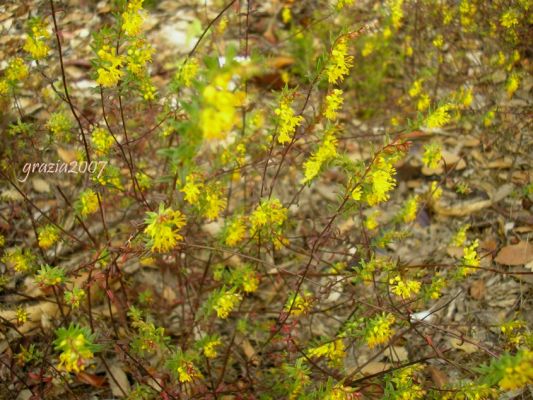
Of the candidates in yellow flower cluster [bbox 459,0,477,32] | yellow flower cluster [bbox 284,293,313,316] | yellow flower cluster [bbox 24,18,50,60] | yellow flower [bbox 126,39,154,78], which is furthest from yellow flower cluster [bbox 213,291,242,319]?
yellow flower cluster [bbox 459,0,477,32]

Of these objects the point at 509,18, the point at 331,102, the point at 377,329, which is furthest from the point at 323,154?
the point at 509,18

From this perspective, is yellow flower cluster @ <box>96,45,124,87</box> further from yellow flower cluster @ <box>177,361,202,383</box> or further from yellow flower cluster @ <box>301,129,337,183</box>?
yellow flower cluster @ <box>177,361,202,383</box>

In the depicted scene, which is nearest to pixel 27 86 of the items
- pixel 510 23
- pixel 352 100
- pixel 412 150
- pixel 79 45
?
pixel 79 45

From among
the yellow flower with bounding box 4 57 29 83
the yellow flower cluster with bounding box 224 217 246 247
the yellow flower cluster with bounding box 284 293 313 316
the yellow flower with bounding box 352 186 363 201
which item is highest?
the yellow flower with bounding box 4 57 29 83

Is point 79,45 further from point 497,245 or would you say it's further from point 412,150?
point 497,245

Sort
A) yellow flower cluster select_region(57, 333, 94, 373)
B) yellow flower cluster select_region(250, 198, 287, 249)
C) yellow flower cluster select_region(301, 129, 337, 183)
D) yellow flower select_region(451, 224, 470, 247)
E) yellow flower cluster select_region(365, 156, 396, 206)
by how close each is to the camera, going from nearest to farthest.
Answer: yellow flower cluster select_region(57, 333, 94, 373) → yellow flower cluster select_region(365, 156, 396, 206) → yellow flower cluster select_region(301, 129, 337, 183) → yellow flower cluster select_region(250, 198, 287, 249) → yellow flower select_region(451, 224, 470, 247)

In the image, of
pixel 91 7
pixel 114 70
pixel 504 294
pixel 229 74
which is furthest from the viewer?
pixel 91 7
